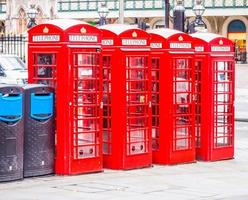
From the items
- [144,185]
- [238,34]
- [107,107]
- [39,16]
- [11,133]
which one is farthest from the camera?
[238,34]

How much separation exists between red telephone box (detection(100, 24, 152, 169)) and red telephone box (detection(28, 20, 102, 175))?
17.5 inches

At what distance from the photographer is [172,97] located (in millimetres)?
15086

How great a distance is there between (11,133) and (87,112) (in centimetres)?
150

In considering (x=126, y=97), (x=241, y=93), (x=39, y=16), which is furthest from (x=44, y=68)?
(x=241, y=93)

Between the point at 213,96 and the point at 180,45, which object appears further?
the point at 213,96

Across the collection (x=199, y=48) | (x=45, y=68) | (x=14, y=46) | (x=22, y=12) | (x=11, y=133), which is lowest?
(x=11, y=133)

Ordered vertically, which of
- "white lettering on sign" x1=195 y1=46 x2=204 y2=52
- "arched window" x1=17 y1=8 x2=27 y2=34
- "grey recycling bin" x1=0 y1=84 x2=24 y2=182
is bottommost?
"grey recycling bin" x1=0 y1=84 x2=24 y2=182

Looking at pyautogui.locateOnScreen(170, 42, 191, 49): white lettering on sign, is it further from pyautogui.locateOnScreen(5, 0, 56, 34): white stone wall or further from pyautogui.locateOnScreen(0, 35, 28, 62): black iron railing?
pyautogui.locateOnScreen(5, 0, 56, 34): white stone wall

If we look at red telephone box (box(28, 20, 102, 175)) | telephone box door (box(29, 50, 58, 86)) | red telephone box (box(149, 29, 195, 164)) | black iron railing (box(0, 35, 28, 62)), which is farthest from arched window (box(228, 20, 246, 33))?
telephone box door (box(29, 50, 58, 86))

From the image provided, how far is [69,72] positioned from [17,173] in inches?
67.2

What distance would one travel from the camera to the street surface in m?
12.0

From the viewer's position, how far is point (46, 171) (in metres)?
13.5

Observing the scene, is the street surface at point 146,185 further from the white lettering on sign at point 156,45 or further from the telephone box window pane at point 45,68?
the white lettering on sign at point 156,45

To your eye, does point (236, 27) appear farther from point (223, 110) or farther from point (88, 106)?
point (88, 106)
